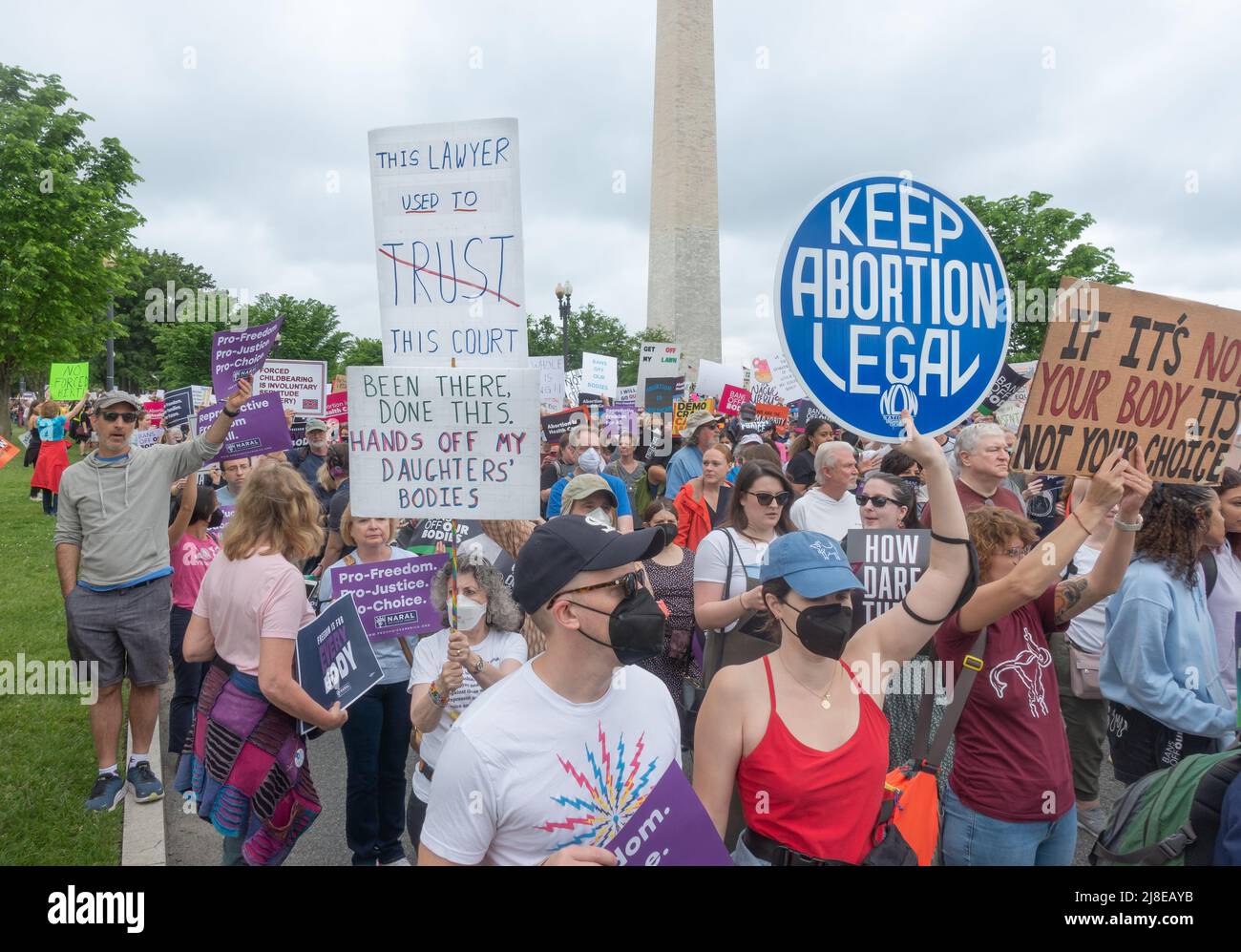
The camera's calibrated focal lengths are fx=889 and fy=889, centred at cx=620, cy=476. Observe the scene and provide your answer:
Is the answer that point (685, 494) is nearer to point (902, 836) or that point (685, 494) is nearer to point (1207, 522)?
point (1207, 522)

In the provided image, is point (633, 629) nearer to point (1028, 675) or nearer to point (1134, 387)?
point (1028, 675)

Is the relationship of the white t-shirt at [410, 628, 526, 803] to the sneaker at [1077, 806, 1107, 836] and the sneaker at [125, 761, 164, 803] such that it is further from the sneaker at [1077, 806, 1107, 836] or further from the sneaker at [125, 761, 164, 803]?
the sneaker at [1077, 806, 1107, 836]

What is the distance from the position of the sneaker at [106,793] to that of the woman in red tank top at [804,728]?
3834 millimetres

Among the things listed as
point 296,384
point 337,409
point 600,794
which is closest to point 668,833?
point 600,794

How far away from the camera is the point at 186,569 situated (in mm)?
5570

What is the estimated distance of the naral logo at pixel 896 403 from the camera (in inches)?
106

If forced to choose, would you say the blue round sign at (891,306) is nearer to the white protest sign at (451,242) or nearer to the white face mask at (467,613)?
the white protest sign at (451,242)

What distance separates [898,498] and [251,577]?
3.22 meters

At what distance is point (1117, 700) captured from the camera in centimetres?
361

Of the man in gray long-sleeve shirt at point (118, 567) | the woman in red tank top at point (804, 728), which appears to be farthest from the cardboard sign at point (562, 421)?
the woman in red tank top at point (804, 728)

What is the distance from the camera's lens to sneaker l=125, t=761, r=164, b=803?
488cm

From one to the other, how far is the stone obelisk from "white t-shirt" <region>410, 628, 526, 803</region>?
40.0m

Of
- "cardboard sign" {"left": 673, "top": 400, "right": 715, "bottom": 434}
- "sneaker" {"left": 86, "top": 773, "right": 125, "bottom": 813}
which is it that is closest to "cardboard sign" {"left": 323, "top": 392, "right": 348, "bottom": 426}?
"cardboard sign" {"left": 673, "top": 400, "right": 715, "bottom": 434}
